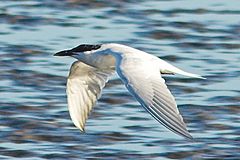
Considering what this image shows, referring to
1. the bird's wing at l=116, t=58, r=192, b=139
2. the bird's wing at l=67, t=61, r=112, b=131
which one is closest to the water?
the bird's wing at l=67, t=61, r=112, b=131

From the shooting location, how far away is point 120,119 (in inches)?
441

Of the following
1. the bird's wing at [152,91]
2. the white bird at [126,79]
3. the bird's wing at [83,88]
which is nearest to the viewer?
the bird's wing at [152,91]

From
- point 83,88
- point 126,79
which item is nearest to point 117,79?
point 83,88

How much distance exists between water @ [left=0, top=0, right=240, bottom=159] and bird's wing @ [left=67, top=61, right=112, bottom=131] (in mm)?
377

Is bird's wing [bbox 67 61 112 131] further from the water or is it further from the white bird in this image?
the water

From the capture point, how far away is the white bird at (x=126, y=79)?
26.8 feet

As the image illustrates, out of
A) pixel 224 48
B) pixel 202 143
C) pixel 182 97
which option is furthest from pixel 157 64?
pixel 224 48

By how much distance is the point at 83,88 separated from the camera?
10.1m

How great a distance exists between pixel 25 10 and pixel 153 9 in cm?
154

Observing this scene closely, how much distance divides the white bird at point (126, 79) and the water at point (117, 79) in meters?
0.46

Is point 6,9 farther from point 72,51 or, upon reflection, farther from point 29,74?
point 72,51

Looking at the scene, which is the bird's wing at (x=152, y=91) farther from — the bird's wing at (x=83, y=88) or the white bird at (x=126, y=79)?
the bird's wing at (x=83, y=88)

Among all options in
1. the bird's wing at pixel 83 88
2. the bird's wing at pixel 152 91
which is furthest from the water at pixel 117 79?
the bird's wing at pixel 152 91

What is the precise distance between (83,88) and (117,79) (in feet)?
7.97
